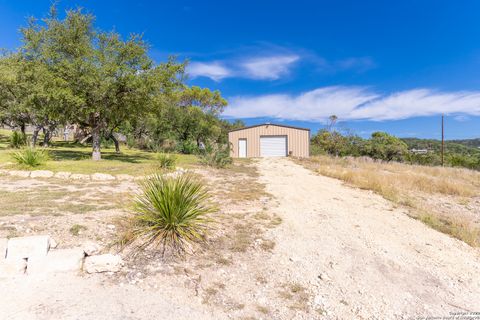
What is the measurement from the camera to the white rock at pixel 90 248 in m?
2.94

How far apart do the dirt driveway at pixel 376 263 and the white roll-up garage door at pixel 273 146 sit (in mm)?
17285

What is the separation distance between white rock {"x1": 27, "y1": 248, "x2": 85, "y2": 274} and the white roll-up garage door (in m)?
20.6

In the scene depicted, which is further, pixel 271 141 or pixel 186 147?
pixel 186 147

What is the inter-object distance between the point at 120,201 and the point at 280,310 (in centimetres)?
413

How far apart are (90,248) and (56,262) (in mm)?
388

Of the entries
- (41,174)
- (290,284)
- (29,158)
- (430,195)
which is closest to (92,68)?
(29,158)

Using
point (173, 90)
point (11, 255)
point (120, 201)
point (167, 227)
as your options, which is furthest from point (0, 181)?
point (173, 90)

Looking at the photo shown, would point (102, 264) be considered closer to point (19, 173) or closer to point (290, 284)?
point (290, 284)

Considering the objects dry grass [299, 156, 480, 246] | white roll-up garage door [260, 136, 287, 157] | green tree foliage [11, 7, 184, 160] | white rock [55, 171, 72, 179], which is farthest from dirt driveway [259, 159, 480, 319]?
white roll-up garage door [260, 136, 287, 157]

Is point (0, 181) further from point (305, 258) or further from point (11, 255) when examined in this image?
point (305, 258)

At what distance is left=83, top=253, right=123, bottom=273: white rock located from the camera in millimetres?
2695

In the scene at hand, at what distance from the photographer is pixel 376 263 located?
3.19 m

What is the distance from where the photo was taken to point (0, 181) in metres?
6.53

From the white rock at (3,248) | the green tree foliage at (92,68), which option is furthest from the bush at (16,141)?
the white rock at (3,248)
